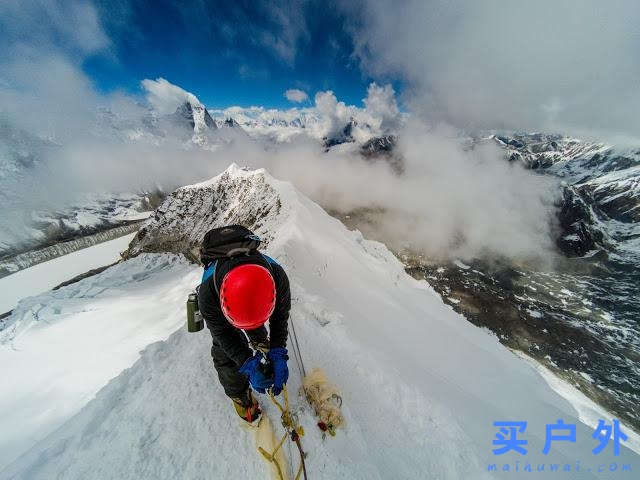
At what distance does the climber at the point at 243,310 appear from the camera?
393cm

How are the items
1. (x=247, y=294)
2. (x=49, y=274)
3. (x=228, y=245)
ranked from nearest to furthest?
(x=247, y=294) → (x=228, y=245) → (x=49, y=274)

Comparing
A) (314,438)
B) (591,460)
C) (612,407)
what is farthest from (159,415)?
(612,407)

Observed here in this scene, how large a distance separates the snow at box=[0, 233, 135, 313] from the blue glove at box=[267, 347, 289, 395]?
174m

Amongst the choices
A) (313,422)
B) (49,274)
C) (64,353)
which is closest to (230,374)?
(313,422)

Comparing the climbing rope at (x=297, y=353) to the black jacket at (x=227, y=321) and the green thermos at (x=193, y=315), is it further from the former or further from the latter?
the green thermos at (x=193, y=315)

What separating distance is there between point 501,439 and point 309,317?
20.2ft

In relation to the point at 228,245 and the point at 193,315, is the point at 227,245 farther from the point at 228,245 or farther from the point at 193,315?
the point at 193,315

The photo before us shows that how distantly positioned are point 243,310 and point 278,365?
1.61 metres

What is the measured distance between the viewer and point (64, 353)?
45.6 ft

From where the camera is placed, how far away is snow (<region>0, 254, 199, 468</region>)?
8.01 meters

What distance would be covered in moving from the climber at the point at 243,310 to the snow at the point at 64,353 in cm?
597

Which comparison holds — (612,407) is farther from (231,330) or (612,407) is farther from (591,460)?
(231,330)

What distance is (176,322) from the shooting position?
13047 mm

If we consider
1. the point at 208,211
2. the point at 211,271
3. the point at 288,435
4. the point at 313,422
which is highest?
the point at 211,271
